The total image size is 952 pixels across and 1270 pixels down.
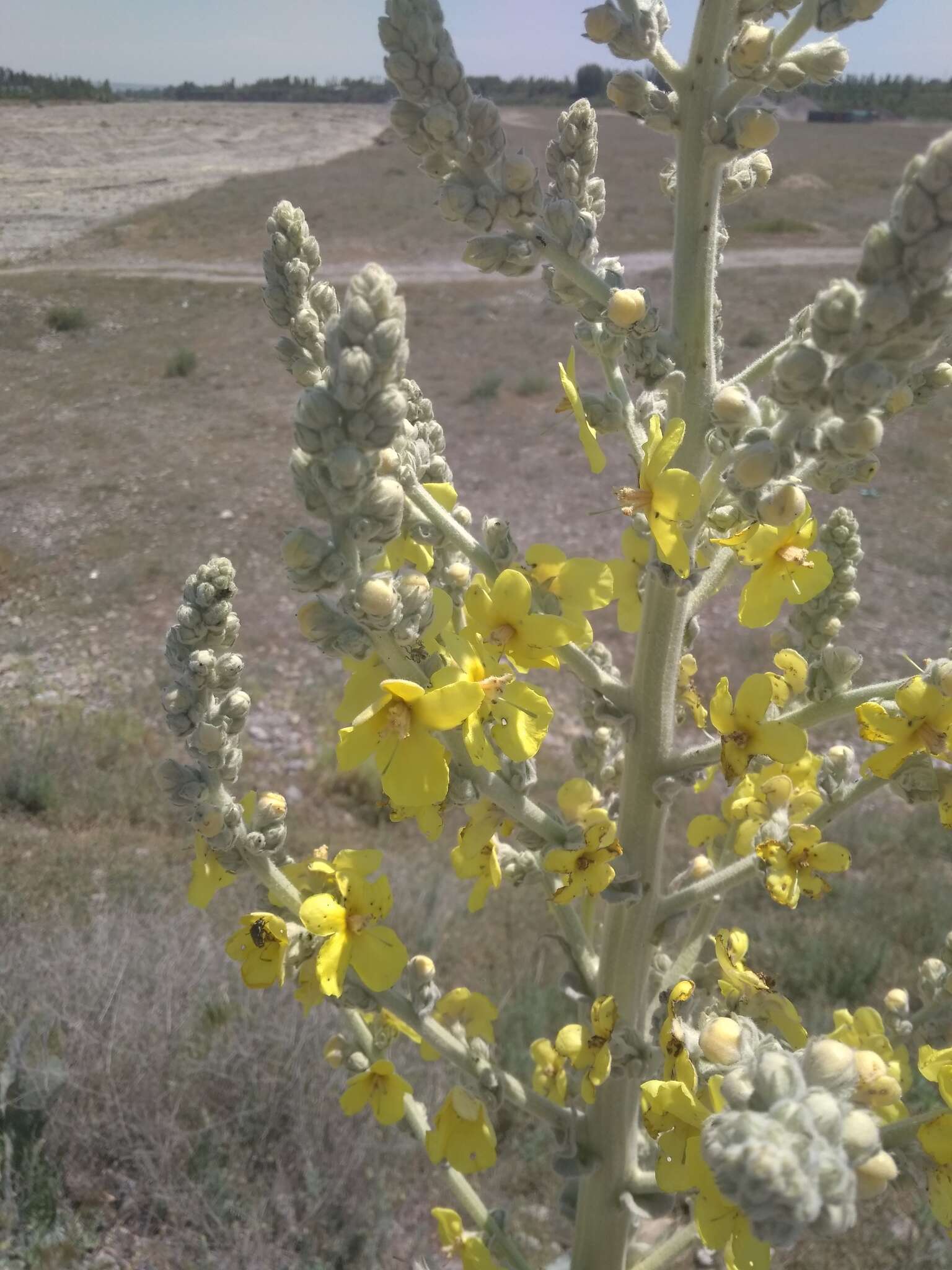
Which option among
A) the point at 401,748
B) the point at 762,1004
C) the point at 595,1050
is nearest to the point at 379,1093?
the point at 595,1050

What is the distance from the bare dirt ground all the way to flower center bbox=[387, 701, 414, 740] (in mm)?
3142

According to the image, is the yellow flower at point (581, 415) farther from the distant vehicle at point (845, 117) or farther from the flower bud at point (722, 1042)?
the distant vehicle at point (845, 117)

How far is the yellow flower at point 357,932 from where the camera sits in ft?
4.72

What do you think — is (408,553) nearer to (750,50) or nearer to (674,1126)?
(750,50)

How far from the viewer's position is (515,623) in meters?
1.43

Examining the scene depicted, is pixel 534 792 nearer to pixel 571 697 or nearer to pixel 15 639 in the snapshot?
pixel 571 697

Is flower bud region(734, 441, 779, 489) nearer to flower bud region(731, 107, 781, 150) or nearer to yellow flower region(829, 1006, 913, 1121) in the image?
flower bud region(731, 107, 781, 150)

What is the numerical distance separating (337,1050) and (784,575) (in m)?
1.45

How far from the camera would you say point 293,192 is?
98.0ft

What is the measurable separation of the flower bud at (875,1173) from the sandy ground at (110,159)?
1573 cm

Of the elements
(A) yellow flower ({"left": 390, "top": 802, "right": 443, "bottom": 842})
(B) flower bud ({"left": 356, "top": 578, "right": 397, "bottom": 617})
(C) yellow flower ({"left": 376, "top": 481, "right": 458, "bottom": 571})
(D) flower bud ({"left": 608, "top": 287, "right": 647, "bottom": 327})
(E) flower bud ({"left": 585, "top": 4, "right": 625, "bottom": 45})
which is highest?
(E) flower bud ({"left": 585, "top": 4, "right": 625, "bottom": 45})

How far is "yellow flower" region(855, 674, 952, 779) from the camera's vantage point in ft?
4.68

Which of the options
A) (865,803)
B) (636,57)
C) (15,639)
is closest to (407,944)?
(865,803)

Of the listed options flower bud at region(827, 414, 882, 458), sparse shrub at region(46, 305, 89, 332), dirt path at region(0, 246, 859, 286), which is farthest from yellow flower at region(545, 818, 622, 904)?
dirt path at region(0, 246, 859, 286)
